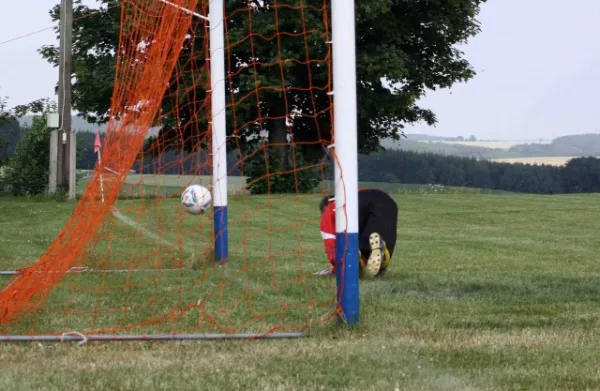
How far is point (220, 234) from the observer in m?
11.1

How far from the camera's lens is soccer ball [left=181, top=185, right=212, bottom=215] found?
36.8 feet

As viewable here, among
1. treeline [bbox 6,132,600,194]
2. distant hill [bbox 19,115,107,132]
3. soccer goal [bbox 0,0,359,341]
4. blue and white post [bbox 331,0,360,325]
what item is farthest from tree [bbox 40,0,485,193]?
blue and white post [bbox 331,0,360,325]

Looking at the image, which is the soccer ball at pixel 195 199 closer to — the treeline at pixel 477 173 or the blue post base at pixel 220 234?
the blue post base at pixel 220 234

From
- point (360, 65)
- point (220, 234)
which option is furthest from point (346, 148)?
point (360, 65)

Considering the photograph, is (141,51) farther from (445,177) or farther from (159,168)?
(445,177)

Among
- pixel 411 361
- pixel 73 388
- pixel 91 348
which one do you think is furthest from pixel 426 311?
pixel 73 388

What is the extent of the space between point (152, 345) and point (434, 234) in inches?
470

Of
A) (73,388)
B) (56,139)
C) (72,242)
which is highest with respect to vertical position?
(56,139)

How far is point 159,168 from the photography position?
12.4 metres

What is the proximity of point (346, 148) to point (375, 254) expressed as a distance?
2.53 metres

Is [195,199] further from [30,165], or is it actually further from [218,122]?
[30,165]

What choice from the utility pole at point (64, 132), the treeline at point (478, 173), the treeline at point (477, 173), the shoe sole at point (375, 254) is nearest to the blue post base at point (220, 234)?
the shoe sole at point (375, 254)

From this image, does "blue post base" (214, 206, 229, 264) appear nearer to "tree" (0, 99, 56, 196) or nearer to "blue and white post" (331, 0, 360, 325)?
"blue and white post" (331, 0, 360, 325)

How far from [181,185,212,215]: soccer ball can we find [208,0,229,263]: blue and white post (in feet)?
0.37
